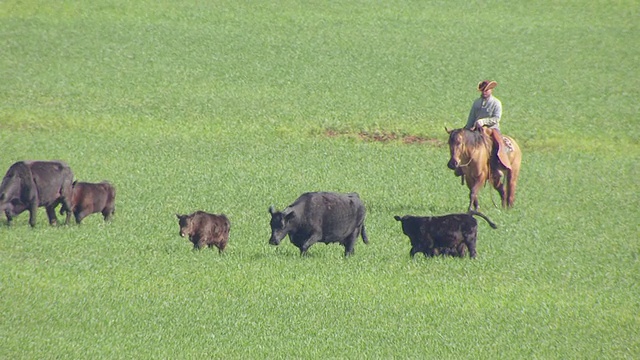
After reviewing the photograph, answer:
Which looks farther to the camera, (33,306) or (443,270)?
(443,270)

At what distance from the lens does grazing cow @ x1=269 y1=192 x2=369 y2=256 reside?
18156mm

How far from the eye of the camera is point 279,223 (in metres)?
18.1

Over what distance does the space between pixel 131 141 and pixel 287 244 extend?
42.0 ft

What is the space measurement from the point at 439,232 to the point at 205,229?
12.1 ft

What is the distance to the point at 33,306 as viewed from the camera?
16188 millimetres

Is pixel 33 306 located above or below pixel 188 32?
below

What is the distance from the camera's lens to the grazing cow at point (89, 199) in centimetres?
2120

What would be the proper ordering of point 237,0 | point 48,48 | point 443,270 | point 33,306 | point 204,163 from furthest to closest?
point 237,0
point 48,48
point 204,163
point 443,270
point 33,306

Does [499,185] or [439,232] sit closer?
[439,232]

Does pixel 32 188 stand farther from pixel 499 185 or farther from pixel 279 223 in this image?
pixel 499 185

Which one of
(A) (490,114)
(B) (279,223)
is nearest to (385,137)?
(A) (490,114)

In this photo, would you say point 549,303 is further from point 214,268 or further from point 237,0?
point 237,0

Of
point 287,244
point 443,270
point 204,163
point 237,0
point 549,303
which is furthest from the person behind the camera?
point 237,0

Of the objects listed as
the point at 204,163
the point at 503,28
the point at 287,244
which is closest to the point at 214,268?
the point at 287,244
